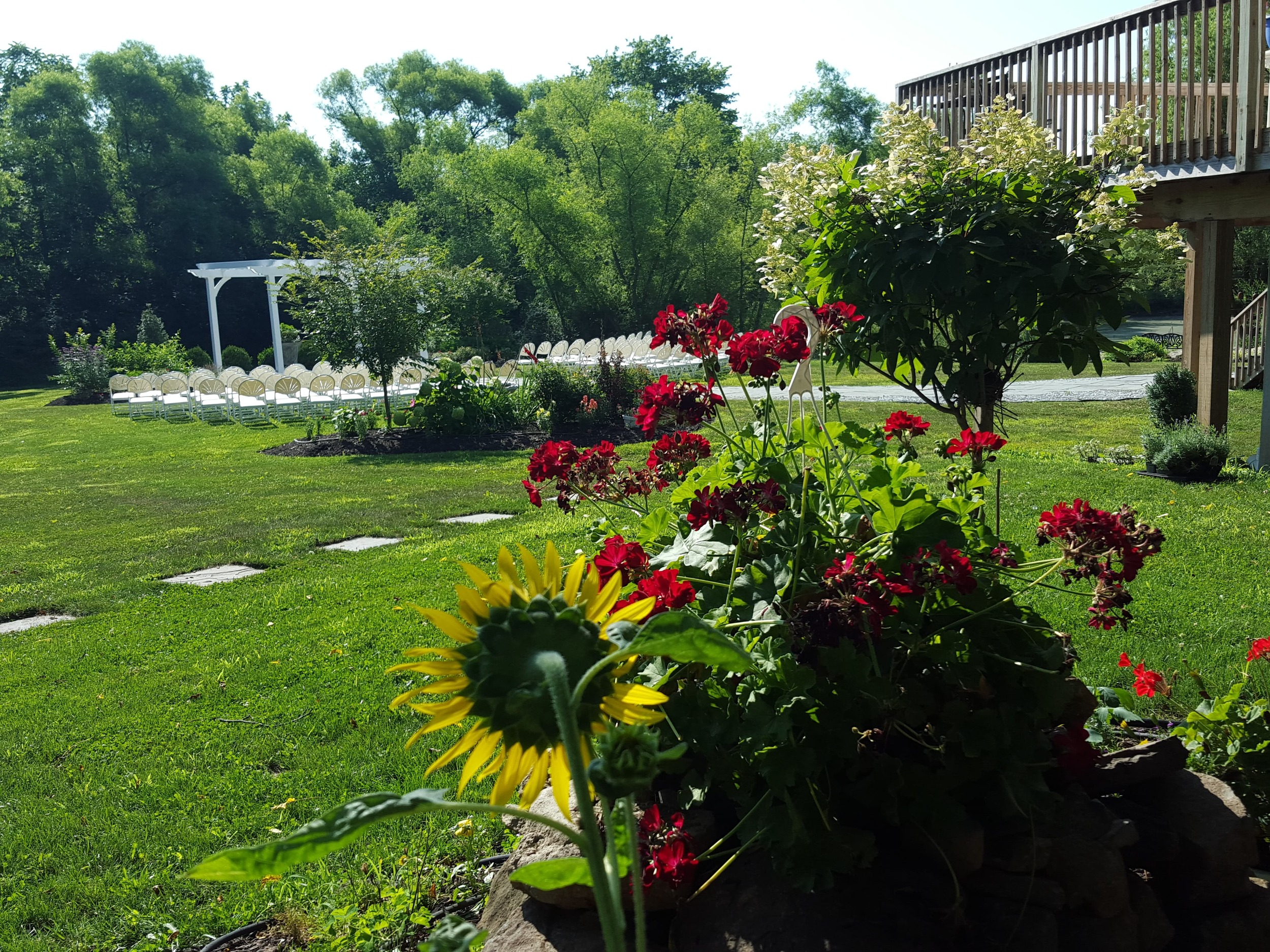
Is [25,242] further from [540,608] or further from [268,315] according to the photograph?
[540,608]

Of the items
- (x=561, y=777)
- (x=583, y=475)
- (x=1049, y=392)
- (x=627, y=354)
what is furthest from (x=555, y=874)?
(x=627, y=354)

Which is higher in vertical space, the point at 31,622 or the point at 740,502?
the point at 740,502

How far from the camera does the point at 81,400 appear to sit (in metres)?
22.0

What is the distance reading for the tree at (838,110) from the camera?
162 ft

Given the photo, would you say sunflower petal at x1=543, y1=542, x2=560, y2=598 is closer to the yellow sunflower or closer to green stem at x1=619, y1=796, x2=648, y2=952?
the yellow sunflower

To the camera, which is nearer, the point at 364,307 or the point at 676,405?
the point at 676,405

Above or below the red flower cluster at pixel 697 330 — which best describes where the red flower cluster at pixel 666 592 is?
below

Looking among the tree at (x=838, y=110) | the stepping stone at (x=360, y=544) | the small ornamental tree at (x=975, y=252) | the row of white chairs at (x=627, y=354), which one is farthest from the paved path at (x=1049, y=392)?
the tree at (x=838, y=110)

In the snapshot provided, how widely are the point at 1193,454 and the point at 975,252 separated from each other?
5.88 metres

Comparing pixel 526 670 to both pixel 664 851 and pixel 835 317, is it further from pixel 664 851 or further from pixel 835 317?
pixel 835 317

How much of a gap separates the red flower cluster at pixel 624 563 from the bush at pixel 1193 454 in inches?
279

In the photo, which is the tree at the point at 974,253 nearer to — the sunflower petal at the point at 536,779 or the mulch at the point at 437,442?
the sunflower petal at the point at 536,779

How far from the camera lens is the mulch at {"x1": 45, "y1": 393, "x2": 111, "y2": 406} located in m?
21.6

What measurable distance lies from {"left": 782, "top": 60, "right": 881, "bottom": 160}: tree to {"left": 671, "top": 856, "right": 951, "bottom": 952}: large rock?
50374mm
